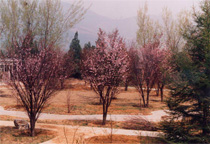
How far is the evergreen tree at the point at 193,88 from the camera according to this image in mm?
5902

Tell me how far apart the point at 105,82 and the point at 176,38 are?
48.3ft

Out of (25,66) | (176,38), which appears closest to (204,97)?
(25,66)

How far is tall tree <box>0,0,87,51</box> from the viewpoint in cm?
1326

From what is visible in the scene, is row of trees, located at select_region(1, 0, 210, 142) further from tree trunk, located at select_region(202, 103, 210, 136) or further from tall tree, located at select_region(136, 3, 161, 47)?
tall tree, located at select_region(136, 3, 161, 47)

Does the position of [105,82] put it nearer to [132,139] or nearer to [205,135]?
[132,139]

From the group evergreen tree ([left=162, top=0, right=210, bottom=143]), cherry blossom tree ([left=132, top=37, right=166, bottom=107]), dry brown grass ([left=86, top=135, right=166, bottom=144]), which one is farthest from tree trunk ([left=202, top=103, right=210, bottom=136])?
cherry blossom tree ([left=132, top=37, right=166, bottom=107])

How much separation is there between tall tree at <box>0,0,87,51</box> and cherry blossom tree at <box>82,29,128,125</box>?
76.5 inches

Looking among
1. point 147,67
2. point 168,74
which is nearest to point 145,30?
point 147,67

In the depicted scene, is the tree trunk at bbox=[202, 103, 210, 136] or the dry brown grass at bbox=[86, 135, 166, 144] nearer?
the tree trunk at bbox=[202, 103, 210, 136]

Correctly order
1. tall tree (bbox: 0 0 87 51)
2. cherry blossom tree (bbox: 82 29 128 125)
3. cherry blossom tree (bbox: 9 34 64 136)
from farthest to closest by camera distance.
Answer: tall tree (bbox: 0 0 87 51)
cherry blossom tree (bbox: 82 29 128 125)
cherry blossom tree (bbox: 9 34 64 136)

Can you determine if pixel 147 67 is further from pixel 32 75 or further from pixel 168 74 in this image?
pixel 32 75

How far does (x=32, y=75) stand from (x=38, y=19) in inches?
366

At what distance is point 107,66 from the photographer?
10.4m

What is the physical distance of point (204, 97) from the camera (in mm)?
5945
